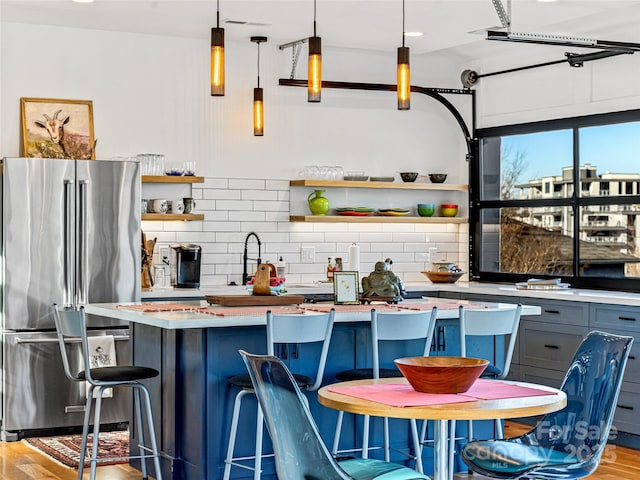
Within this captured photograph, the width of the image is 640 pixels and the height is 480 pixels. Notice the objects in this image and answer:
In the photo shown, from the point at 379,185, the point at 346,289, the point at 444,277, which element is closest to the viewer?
the point at 346,289

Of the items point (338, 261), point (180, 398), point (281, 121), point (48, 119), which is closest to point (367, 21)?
point (281, 121)

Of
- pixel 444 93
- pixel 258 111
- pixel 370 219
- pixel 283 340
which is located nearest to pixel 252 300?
pixel 283 340

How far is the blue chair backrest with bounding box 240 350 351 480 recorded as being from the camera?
10.2ft

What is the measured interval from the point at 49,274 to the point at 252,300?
1.88m

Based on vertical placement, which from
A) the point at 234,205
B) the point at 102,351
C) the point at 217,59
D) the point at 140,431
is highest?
the point at 217,59

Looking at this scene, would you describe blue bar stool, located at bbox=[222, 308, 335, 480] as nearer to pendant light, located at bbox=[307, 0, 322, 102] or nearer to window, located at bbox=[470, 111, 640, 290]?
pendant light, located at bbox=[307, 0, 322, 102]

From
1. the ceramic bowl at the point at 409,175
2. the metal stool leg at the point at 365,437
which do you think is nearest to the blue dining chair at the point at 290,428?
the metal stool leg at the point at 365,437

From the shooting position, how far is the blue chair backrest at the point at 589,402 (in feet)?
12.3

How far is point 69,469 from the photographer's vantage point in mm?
5730

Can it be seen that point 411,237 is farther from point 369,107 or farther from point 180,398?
point 180,398

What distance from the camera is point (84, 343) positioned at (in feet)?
16.2

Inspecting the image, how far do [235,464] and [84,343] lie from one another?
3.10 feet

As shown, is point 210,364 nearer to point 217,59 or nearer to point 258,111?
point 217,59

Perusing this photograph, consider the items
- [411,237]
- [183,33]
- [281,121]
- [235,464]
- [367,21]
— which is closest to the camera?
[235,464]
